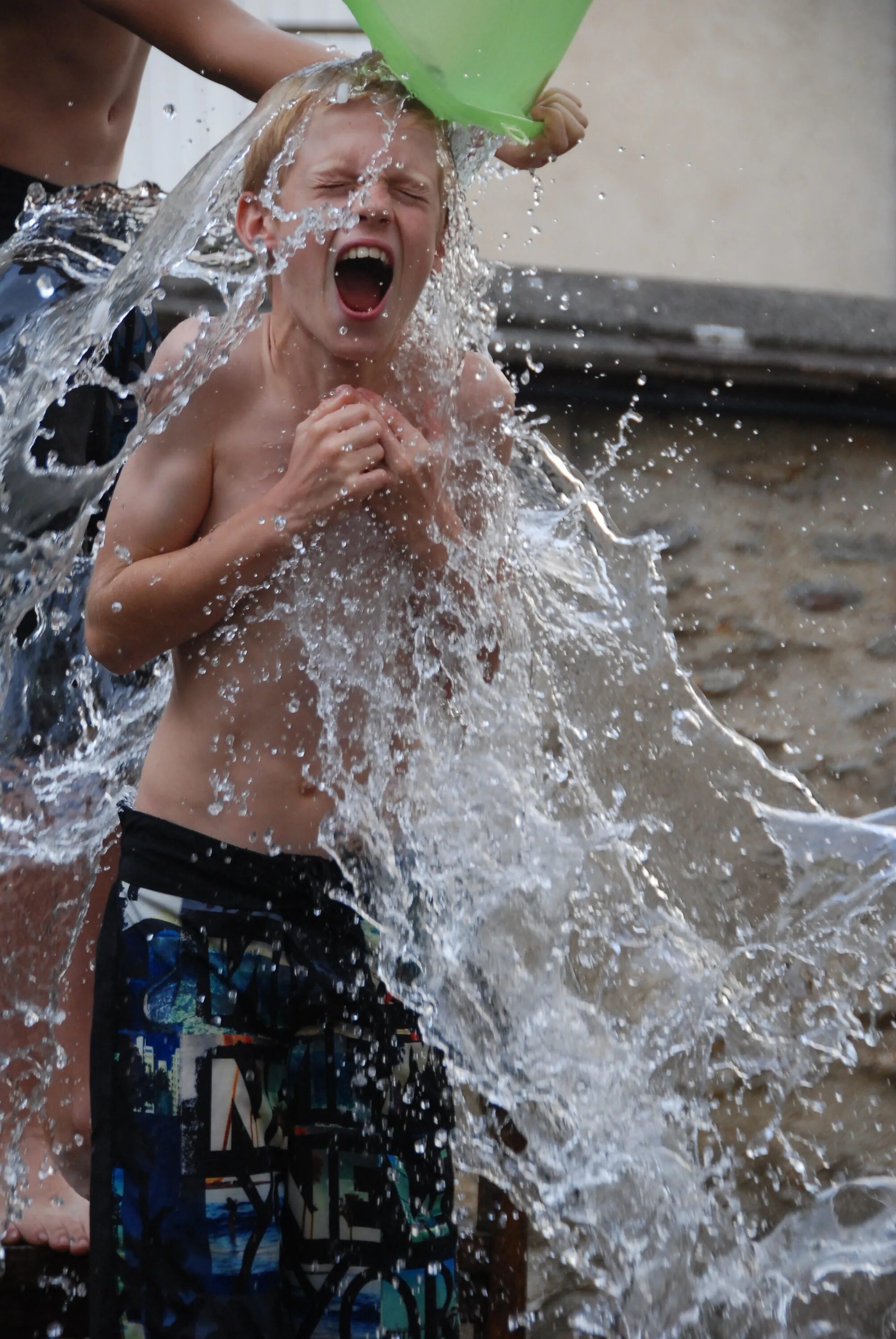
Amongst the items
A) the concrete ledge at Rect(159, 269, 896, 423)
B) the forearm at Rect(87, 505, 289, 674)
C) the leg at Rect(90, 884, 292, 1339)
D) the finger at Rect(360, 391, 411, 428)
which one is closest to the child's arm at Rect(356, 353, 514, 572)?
the finger at Rect(360, 391, 411, 428)

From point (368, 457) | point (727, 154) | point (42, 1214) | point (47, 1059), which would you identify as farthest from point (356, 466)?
point (727, 154)

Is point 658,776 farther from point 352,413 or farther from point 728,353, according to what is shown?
point 352,413

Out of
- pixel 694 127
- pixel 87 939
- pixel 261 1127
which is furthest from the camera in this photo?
pixel 694 127

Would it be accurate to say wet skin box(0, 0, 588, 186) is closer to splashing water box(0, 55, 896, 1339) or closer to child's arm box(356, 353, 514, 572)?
splashing water box(0, 55, 896, 1339)

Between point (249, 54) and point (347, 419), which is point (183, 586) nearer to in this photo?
point (347, 419)

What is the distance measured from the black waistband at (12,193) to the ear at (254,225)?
1.41 feet

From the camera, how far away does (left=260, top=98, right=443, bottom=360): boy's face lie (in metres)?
1.31

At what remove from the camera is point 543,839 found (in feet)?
6.26

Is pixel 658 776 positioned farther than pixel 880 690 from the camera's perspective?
No

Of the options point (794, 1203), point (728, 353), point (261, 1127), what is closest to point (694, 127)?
point (728, 353)

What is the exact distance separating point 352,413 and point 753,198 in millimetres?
3430

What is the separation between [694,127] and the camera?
169 inches

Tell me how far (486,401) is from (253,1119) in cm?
77

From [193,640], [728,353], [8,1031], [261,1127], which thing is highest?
[728,353]
